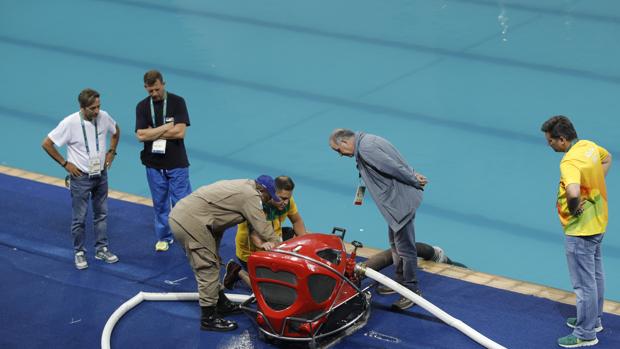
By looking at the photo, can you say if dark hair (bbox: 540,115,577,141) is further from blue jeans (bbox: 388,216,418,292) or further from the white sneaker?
the white sneaker

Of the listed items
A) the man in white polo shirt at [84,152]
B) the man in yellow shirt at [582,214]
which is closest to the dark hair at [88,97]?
the man in white polo shirt at [84,152]

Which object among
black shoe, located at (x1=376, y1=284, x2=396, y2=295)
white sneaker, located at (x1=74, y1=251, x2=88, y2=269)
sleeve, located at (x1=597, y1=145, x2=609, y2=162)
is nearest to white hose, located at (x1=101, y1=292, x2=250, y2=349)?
→ white sneaker, located at (x1=74, y1=251, x2=88, y2=269)

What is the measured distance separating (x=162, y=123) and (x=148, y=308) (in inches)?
63.3

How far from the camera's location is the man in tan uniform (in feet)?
23.3

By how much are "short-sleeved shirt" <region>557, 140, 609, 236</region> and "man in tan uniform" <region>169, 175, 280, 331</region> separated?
2.04m

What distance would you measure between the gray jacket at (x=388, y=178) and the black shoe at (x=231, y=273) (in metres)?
1.32

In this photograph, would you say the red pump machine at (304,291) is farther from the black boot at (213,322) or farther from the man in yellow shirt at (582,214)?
the man in yellow shirt at (582,214)

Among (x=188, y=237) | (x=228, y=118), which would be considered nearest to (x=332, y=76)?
(x=228, y=118)

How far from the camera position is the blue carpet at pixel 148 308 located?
7.16 meters

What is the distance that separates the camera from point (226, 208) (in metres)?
7.18

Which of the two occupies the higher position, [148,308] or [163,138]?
[163,138]

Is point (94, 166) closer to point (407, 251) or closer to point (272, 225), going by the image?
point (272, 225)

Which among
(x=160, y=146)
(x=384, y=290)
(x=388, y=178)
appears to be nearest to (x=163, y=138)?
(x=160, y=146)

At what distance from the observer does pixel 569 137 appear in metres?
6.64
